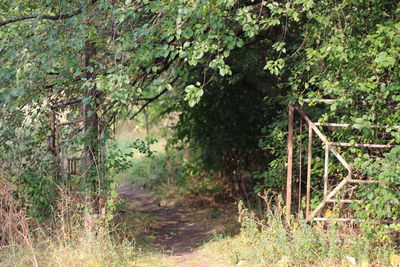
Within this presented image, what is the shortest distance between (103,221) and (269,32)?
3.40 meters

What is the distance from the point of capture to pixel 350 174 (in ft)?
19.6

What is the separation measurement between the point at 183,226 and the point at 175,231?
1.22 ft

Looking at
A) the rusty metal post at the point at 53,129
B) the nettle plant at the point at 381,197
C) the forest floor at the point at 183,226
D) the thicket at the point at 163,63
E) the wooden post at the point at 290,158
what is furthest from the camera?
the rusty metal post at the point at 53,129

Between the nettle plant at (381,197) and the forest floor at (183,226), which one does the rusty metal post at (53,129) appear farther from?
the nettle plant at (381,197)

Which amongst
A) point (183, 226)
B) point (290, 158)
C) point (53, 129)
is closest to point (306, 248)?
point (290, 158)

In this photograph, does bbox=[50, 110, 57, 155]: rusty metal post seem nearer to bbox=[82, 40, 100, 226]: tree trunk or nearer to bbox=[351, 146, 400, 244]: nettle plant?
bbox=[82, 40, 100, 226]: tree trunk

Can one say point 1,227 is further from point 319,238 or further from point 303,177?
point 303,177

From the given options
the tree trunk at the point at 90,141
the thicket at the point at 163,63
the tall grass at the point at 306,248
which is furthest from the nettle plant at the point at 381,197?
the tree trunk at the point at 90,141

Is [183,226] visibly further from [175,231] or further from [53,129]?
[53,129]

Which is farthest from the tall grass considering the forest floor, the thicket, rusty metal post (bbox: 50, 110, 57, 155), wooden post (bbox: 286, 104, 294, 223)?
rusty metal post (bbox: 50, 110, 57, 155)

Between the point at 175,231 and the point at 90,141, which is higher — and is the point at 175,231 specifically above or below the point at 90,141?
below

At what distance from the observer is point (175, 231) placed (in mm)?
8547

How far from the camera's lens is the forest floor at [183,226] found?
672 centimetres

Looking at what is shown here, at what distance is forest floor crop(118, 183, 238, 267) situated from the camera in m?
6.72
